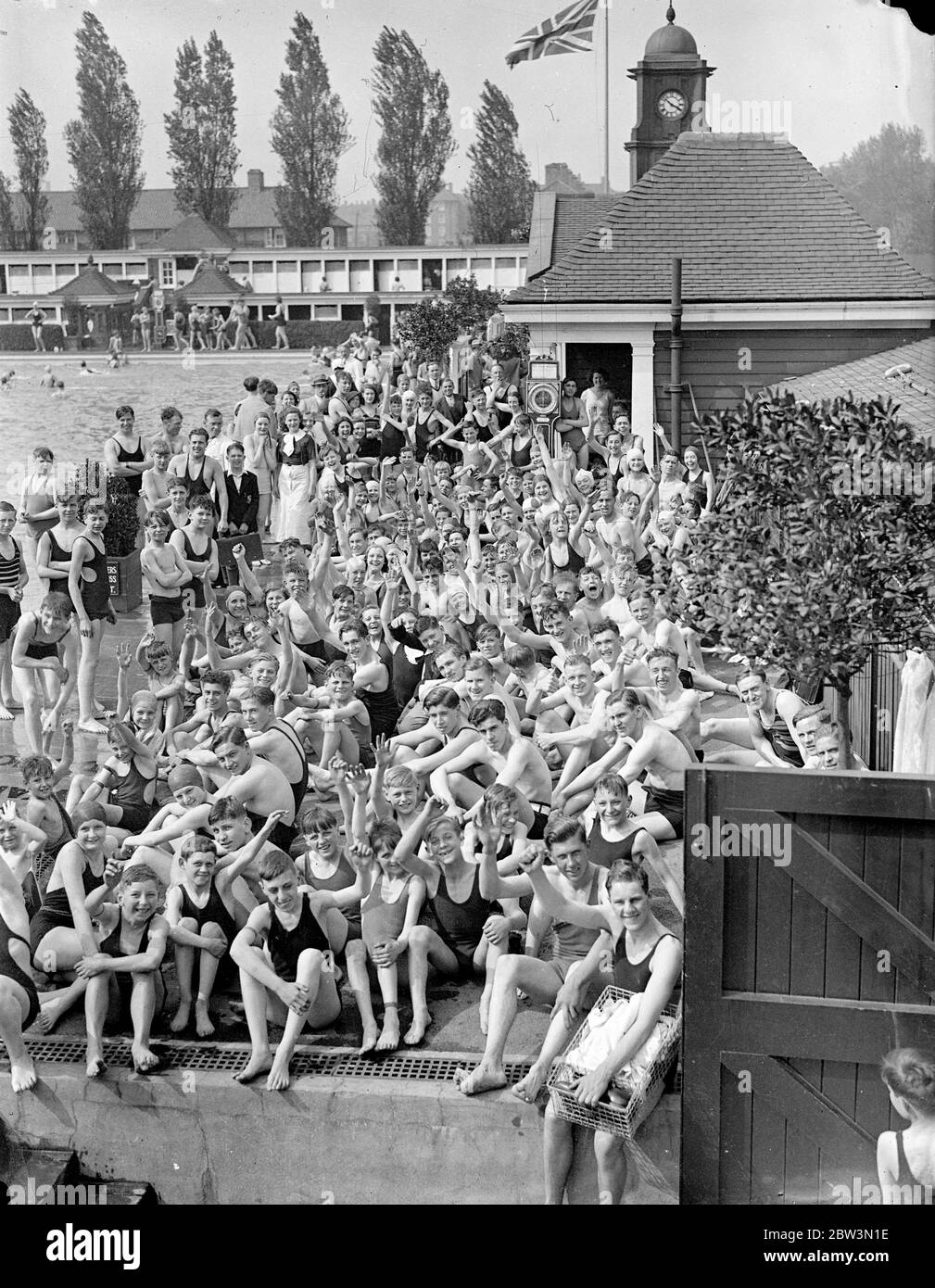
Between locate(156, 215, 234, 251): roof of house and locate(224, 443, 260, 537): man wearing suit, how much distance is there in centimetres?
3906

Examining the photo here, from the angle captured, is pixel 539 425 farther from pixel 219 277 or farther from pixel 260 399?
pixel 219 277

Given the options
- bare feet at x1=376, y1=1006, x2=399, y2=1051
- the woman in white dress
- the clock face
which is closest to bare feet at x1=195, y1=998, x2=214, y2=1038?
bare feet at x1=376, y1=1006, x2=399, y2=1051

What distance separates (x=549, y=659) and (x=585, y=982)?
4588mm

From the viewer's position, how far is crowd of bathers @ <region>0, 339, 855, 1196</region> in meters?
6.41

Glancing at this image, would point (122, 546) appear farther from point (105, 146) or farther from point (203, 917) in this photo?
point (105, 146)

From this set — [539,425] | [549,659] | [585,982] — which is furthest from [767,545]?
[539,425]

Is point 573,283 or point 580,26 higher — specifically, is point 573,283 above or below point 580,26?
below

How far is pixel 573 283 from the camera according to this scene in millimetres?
20281

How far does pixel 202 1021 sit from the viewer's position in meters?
6.66

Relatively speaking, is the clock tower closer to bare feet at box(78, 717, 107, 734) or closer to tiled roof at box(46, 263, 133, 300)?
tiled roof at box(46, 263, 133, 300)

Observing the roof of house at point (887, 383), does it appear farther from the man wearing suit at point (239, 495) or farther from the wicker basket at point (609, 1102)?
the wicker basket at point (609, 1102)

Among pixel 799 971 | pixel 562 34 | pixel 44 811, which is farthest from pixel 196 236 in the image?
pixel 799 971

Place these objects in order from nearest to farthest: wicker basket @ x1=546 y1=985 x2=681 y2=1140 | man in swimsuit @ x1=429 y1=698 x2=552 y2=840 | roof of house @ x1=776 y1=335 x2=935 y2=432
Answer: wicker basket @ x1=546 y1=985 x2=681 y2=1140 → man in swimsuit @ x1=429 y1=698 x2=552 y2=840 → roof of house @ x1=776 y1=335 x2=935 y2=432
